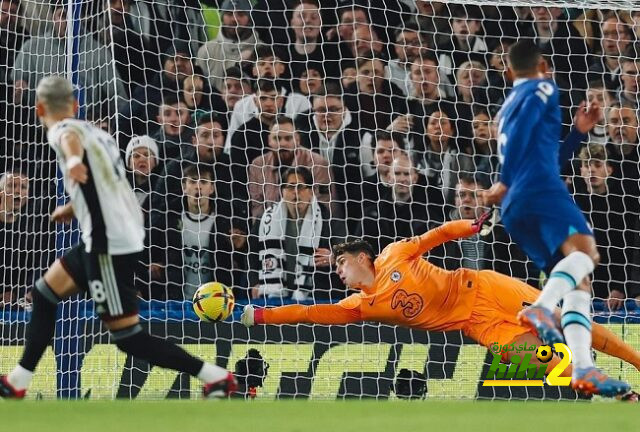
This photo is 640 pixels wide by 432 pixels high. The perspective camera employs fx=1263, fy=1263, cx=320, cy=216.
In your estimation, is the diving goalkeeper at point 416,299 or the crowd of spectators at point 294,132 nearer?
the diving goalkeeper at point 416,299

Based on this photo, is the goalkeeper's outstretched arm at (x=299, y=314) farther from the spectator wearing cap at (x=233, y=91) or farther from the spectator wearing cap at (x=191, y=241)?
the spectator wearing cap at (x=233, y=91)

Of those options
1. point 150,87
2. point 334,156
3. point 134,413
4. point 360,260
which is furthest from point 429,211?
point 134,413

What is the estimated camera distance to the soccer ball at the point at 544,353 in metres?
8.40

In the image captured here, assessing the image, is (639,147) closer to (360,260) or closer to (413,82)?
(413,82)

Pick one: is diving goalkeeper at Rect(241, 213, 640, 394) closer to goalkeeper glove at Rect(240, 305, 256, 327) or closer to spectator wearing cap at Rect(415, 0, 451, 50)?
goalkeeper glove at Rect(240, 305, 256, 327)

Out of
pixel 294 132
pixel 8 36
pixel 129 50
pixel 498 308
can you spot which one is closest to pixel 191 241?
pixel 294 132

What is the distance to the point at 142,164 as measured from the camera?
31.8 feet

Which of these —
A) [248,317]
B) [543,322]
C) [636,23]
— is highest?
[636,23]

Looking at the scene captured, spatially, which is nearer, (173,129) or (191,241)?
(191,241)

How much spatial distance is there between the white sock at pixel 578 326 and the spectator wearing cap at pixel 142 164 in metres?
4.41

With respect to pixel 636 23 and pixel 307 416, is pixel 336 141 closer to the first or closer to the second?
pixel 636 23

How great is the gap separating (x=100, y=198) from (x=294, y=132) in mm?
3955

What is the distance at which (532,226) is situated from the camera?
20.2 ft

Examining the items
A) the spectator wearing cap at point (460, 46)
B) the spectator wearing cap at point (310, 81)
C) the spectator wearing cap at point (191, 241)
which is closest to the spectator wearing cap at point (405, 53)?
the spectator wearing cap at point (460, 46)
